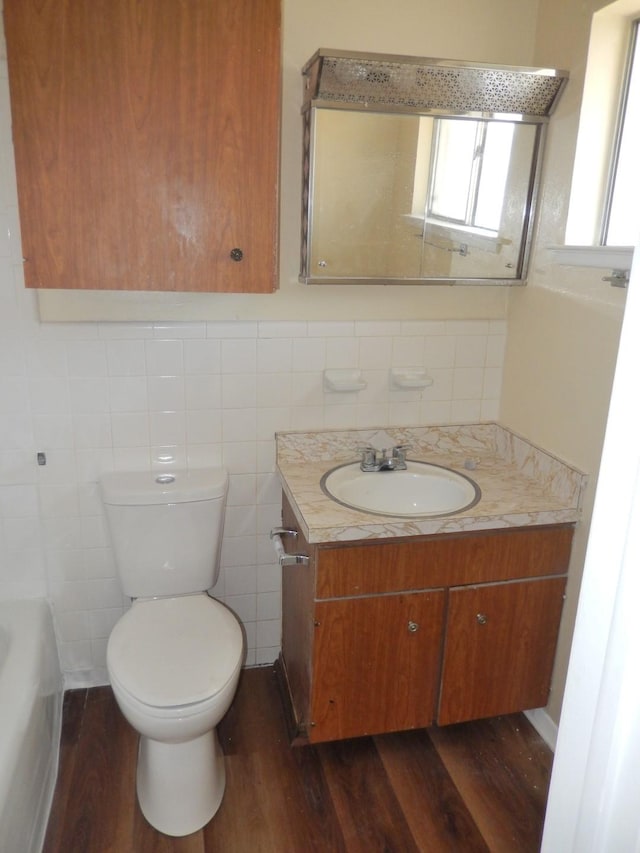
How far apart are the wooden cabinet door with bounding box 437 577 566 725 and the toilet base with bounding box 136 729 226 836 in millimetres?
726

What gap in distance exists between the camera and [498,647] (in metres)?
1.96

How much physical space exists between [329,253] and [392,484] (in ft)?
2.56

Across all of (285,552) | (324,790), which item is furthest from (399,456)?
(324,790)

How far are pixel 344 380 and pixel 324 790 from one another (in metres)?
1.27

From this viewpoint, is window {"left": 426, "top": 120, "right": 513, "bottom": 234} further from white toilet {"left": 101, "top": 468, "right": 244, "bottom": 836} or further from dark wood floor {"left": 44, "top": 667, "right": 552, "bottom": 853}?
dark wood floor {"left": 44, "top": 667, "right": 552, "bottom": 853}

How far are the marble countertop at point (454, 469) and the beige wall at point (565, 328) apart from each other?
3.0 inches

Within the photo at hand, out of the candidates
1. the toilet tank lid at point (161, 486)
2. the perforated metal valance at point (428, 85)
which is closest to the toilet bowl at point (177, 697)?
the toilet tank lid at point (161, 486)

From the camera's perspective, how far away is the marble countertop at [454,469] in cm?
175

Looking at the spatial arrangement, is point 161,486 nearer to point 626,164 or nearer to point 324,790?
point 324,790

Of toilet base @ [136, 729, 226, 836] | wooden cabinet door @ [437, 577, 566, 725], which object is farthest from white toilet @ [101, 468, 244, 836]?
wooden cabinet door @ [437, 577, 566, 725]

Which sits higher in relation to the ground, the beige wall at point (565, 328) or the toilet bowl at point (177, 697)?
the beige wall at point (565, 328)

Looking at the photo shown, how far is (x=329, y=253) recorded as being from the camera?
200 cm

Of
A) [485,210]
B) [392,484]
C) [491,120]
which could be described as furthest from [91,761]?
[491,120]

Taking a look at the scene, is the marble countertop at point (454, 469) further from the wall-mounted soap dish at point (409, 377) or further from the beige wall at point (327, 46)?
the beige wall at point (327, 46)
